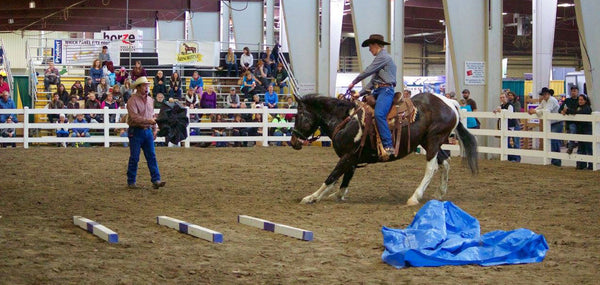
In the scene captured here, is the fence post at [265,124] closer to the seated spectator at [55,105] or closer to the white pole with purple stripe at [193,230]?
the seated spectator at [55,105]

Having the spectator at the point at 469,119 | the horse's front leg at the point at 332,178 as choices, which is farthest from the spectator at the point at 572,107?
the horse's front leg at the point at 332,178

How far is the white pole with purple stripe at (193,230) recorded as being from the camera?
303 inches

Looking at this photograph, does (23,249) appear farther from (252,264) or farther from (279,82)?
(279,82)

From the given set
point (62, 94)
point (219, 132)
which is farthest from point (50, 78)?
point (219, 132)

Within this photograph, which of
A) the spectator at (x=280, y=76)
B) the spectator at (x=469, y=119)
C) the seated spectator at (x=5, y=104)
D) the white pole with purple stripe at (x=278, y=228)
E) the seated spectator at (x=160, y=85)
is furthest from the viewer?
the spectator at (x=280, y=76)

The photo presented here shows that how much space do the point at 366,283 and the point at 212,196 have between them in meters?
6.04

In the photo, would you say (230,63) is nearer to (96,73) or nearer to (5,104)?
(96,73)

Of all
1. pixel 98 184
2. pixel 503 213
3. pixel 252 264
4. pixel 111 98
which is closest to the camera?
pixel 252 264

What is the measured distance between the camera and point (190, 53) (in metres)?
30.4

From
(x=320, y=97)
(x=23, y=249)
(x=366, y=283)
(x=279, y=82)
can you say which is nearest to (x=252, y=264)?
(x=366, y=283)

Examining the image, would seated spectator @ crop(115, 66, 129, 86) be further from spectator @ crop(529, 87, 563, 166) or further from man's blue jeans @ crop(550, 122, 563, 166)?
man's blue jeans @ crop(550, 122, 563, 166)

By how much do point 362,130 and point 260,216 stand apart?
2192 mm

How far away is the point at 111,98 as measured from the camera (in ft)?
82.2

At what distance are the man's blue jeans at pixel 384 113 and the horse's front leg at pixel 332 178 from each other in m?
0.51
